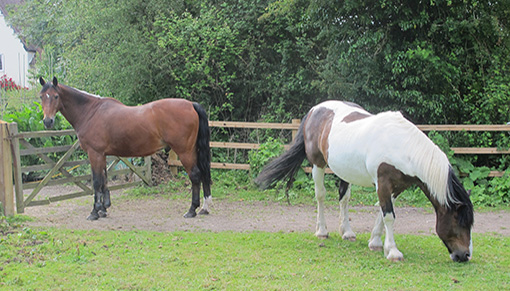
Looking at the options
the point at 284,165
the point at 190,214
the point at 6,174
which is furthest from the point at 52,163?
the point at 284,165

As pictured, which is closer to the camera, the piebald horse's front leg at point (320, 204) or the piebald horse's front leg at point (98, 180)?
the piebald horse's front leg at point (320, 204)

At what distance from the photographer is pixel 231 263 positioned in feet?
15.7

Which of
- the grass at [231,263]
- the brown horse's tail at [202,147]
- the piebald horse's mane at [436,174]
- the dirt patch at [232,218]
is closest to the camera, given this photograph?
the grass at [231,263]

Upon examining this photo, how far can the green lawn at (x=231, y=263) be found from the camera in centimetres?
415

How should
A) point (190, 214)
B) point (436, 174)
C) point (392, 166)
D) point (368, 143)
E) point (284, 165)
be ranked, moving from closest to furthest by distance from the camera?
point (436, 174)
point (392, 166)
point (368, 143)
point (284, 165)
point (190, 214)

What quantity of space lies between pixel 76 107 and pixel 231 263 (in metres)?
4.26

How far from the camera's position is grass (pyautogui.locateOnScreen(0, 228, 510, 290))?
13.6 feet

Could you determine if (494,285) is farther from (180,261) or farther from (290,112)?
(290,112)

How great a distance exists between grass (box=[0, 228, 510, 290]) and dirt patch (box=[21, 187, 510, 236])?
55 centimetres

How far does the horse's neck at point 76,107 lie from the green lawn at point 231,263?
82.4 inches

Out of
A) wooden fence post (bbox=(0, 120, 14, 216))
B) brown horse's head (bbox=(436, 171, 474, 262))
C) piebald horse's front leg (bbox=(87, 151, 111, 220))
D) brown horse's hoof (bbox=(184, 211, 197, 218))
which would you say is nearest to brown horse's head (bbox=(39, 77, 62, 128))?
wooden fence post (bbox=(0, 120, 14, 216))

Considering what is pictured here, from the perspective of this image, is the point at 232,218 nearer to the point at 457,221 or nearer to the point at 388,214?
the point at 388,214

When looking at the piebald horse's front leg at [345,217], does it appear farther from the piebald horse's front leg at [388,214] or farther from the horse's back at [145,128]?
the horse's back at [145,128]

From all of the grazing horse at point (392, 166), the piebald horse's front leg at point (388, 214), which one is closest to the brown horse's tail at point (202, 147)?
the grazing horse at point (392, 166)
